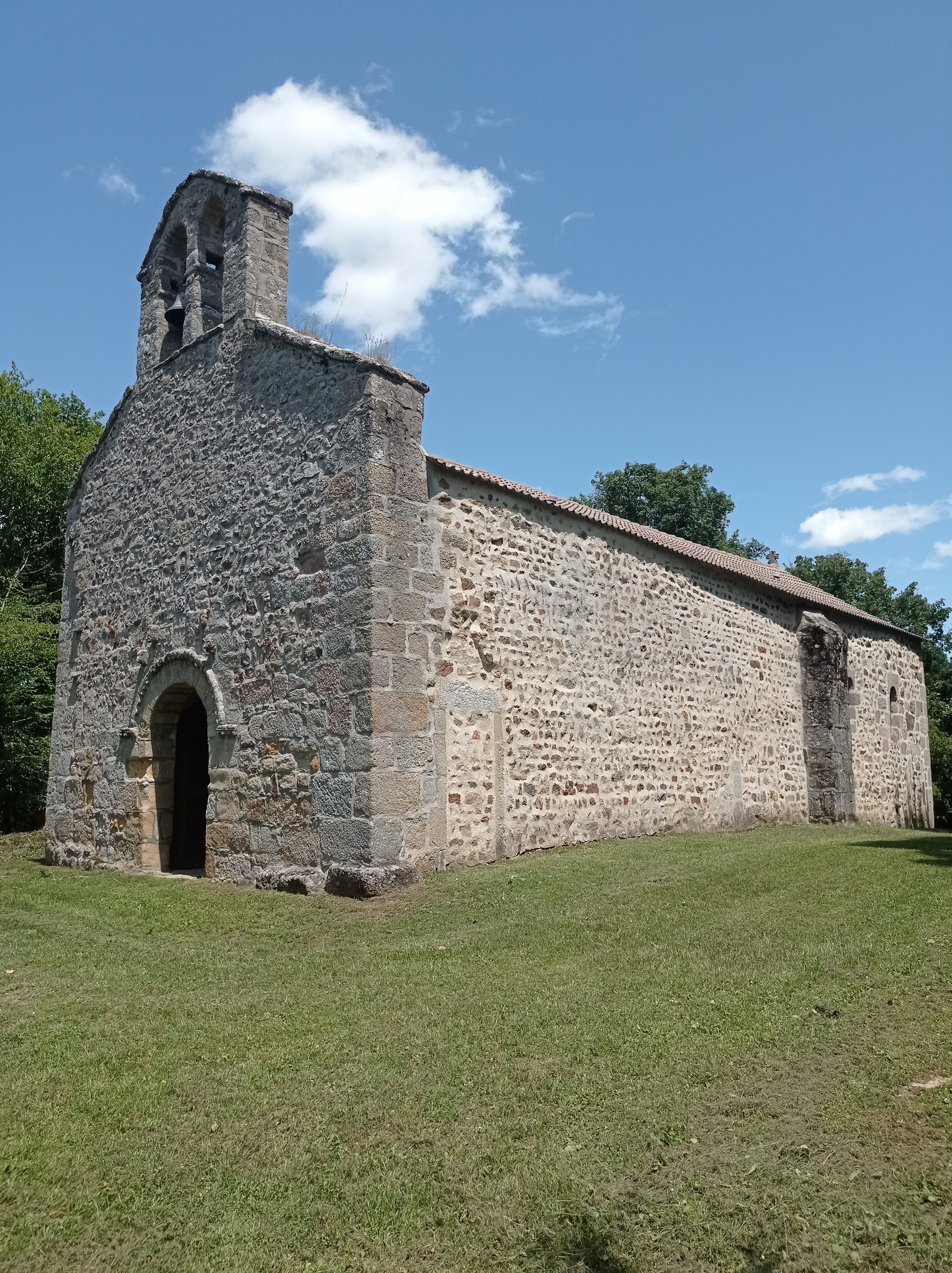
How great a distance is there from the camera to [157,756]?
12102mm

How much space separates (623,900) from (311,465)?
562 cm

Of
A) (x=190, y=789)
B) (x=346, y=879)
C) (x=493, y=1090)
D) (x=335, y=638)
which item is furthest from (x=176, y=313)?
(x=493, y=1090)

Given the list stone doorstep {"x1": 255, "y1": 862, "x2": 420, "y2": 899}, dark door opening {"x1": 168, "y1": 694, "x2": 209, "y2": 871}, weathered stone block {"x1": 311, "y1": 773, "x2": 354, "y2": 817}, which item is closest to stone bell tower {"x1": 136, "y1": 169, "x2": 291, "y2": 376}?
dark door opening {"x1": 168, "y1": 694, "x2": 209, "y2": 871}

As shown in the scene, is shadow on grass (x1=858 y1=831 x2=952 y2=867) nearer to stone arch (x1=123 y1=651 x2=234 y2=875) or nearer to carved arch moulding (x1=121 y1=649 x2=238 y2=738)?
carved arch moulding (x1=121 y1=649 x2=238 y2=738)

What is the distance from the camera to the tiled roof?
10.8m

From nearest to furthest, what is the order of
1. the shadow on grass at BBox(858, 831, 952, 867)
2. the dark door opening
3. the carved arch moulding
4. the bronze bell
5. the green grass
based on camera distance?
1. the green grass
2. the shadow on grass at BBox(858, 831, 952, 867)
3. the carved arch moulding
4. the dark door opening
5. the bronze bell

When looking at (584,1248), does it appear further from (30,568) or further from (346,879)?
(30,568)

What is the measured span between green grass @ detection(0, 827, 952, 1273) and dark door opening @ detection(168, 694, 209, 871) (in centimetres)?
417

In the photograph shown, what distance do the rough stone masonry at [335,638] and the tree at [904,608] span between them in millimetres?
19544

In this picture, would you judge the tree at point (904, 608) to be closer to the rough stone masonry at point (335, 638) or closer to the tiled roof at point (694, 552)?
the tiled roof at point (694, 552)

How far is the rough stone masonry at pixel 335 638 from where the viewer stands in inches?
372

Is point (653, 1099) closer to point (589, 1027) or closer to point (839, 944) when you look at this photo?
point (589, 1027)

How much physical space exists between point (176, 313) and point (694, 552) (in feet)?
28.1

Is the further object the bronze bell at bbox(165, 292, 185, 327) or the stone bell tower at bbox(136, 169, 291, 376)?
the bronze bell at bbox(165, 292, 185, 327)
